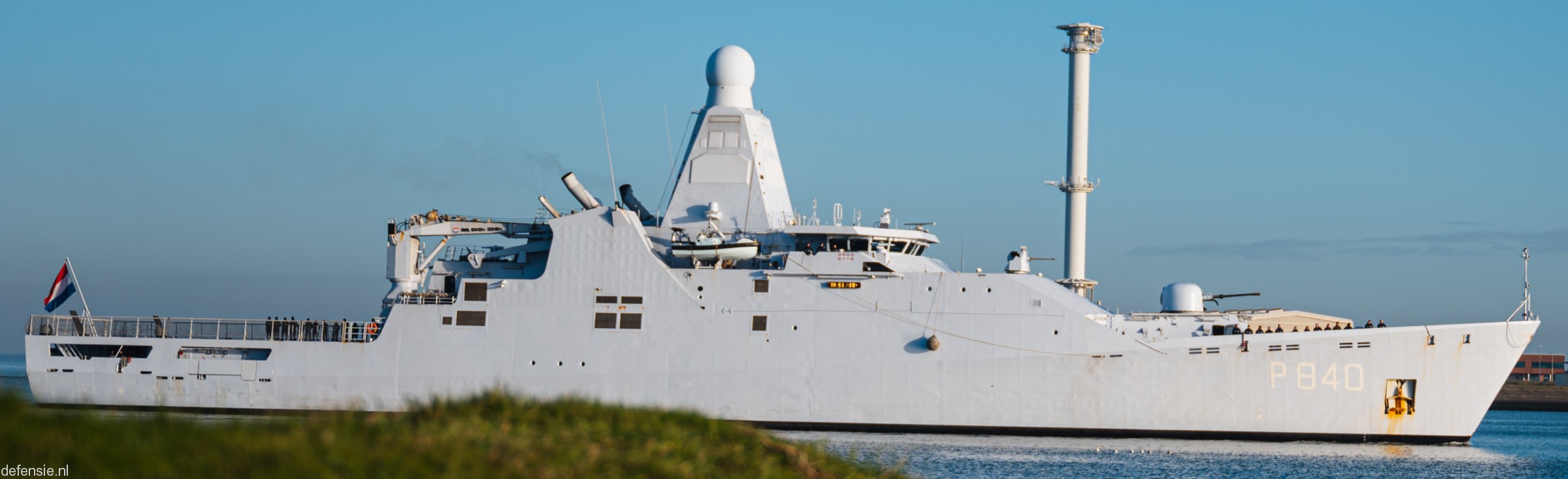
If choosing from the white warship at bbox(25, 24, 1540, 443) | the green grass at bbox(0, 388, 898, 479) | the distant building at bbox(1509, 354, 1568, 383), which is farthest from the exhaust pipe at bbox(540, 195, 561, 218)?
the distant building at bbox(1509, 354, 1568, 383)

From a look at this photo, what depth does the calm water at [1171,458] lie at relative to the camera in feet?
68.8

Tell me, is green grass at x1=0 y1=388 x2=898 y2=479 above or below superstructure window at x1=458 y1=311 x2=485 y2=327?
below

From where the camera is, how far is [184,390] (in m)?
28.0

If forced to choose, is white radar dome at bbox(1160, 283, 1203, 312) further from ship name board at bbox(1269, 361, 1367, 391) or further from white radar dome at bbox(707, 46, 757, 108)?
white radar dome at bbox(707, 46, 757, 108)

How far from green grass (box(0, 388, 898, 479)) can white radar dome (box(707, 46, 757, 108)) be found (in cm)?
1926

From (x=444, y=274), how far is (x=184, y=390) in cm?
575

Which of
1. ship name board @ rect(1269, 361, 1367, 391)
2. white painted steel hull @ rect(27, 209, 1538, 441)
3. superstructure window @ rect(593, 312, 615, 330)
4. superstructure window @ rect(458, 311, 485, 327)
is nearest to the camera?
ship name board @ rect(1269, 361, 1367, 391)

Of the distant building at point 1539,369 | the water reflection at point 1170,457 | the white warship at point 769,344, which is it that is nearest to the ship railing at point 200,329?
the white warship at point 769,344

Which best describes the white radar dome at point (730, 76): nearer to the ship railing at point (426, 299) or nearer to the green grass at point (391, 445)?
the ship railing at point (426, 299)

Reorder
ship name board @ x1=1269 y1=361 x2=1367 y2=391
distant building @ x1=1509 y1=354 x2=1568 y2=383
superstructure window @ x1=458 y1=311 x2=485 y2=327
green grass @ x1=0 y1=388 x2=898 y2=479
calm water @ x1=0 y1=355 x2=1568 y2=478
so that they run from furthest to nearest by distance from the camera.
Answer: distant building @ x1=1509 y1=354 x2=1568 y2=383 → superstructure window @ x1=458 y1=311 x2=485 y2=327 → ship name board @ x1=1269 y1=361 x2=1367 y2=391 → calm water @ x1=0 y1=355 x2=1568 y2=478 → green grass @ x1=0 y1=388 x2=898 y2=479

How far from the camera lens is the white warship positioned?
2523cm

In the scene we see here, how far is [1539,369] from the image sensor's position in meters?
79.8

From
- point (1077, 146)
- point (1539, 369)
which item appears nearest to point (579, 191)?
point (1077, 146)

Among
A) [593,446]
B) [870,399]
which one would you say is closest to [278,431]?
[593,446]
